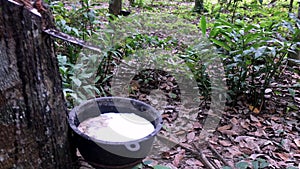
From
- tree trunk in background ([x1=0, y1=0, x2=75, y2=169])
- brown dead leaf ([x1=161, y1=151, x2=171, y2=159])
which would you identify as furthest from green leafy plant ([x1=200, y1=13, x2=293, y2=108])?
tree trunk in background ([x1=0, y1=0, x2=75, y2=169])

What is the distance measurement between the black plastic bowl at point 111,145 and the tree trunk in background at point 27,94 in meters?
0.11

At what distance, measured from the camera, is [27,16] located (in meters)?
0.96

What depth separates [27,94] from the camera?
3.35 feet

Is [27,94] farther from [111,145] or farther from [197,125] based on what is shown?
[197,125]

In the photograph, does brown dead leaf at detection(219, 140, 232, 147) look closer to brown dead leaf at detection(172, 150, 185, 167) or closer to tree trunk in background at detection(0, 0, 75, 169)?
brown dead leaf at detection(172, 150, 185, 167)

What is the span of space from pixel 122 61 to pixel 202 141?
1163 mm

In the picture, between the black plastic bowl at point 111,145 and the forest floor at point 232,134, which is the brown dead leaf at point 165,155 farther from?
the black plastic bowl at point 111,145

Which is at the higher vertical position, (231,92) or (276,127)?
(231,92)

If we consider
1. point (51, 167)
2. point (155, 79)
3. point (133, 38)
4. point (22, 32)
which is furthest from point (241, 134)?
point (22, 32)

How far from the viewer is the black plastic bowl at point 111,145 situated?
115 cm

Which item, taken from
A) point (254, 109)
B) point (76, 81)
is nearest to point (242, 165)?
point (254, 109)

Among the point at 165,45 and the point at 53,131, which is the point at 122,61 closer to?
the point at 165,45

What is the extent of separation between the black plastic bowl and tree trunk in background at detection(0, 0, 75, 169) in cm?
11

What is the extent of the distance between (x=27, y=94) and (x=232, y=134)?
59.1 inches
